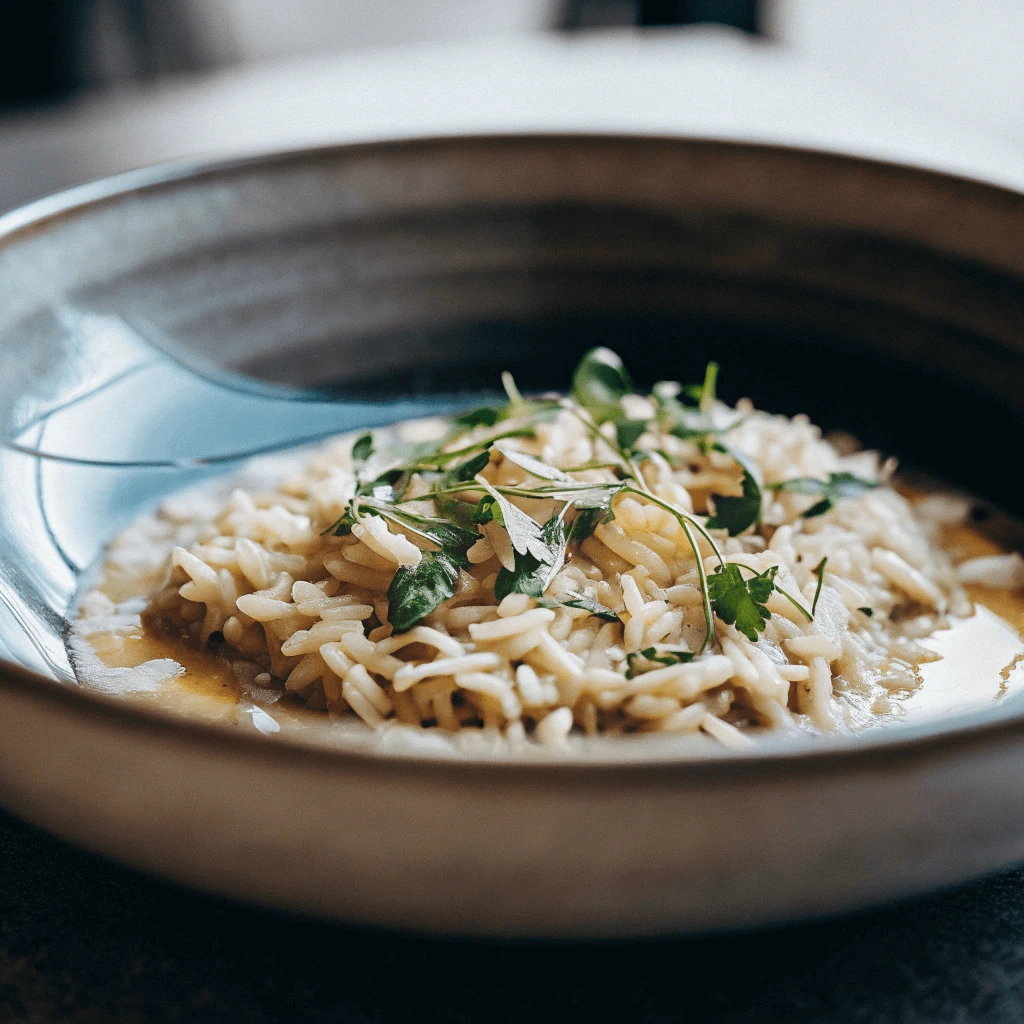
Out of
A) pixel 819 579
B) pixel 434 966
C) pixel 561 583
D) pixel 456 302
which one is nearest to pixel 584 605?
pixel 561 583

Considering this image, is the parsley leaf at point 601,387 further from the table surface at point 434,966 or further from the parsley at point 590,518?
the table surface at point 434,966

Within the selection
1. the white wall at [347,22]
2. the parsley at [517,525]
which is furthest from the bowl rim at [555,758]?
the white wall at [347,22]

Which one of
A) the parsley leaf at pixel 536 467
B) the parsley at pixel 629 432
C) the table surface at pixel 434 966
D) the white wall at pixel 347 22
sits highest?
the white wall at pixel 347 22

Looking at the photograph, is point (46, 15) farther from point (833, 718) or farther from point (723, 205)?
point (833, 718)

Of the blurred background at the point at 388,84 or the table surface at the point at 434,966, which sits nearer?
the table surface at the point at 434,966

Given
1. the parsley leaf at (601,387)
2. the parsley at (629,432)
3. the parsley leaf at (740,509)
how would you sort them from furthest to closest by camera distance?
the parsley leaf at (601,387), the parsley at (629,432), the parsley leaf at (740,509)

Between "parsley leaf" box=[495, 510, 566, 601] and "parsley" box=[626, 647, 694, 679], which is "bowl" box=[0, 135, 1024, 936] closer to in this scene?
"parsley" box=[626, 647, 694, 679]

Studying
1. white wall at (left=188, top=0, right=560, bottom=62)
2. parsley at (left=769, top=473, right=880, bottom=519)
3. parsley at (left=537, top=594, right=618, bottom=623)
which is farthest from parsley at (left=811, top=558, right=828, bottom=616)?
white wall at (left=188, top=0, right=560, bottom=62)

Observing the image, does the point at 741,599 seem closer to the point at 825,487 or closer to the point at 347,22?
the point at 825,487
